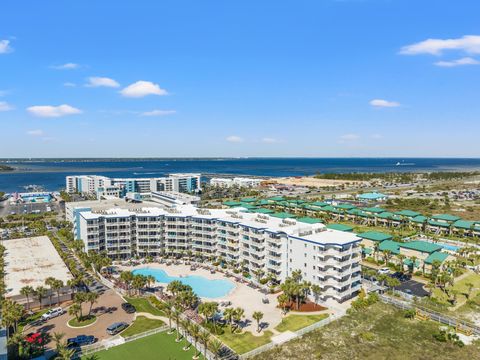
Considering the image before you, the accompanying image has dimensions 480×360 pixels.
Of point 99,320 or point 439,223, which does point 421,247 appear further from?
point 99,320

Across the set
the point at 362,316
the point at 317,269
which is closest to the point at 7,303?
the point at 317,269

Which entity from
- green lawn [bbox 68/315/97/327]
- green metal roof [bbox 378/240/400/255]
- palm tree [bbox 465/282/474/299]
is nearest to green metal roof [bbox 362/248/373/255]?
green metal roof [bbox 378/240/400/255]

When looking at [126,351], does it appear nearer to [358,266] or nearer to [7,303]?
[7,303]

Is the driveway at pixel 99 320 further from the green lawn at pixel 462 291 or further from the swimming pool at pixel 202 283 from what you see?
the green lawn at pixel 462 291

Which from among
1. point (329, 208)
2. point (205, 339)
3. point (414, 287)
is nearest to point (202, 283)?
point (205, 339)

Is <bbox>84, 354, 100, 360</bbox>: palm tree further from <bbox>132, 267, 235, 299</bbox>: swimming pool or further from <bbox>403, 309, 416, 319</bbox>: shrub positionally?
<bbox>403, 309, 416, 319</bbox>: shrub

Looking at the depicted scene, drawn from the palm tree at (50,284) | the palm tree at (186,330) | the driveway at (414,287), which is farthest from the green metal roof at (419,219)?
the palm tree at (50,284)

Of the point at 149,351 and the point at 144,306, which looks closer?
the point at 149,351
